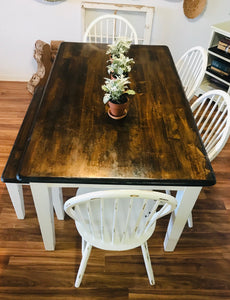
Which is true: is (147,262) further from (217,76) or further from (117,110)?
(217,76)

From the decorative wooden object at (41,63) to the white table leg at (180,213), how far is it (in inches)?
78.9

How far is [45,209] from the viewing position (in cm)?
150

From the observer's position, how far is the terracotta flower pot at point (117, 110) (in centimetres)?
153

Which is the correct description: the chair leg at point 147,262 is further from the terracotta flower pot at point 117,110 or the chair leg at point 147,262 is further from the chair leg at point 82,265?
the terracotta flower pot at point 117,110

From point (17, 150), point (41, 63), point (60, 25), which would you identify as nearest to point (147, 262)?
point (17, 150)

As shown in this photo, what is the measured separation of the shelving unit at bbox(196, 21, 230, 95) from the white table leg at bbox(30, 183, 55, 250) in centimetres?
213

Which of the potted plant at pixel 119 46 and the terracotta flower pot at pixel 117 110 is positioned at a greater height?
the potted plant at pixel 119 46

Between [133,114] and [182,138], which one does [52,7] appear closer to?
[133,114]

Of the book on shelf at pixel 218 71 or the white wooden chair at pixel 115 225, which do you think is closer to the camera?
the white wooden chair at pixel 115 225

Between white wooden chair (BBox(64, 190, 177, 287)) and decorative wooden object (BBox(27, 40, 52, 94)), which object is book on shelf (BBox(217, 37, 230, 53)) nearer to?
decorative wooden object (BBox(27, 40, 52, 94))

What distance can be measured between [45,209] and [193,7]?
2.38m

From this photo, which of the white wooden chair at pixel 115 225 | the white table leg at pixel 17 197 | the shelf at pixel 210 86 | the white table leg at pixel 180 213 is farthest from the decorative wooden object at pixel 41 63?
the white table leg at pixel 180 213

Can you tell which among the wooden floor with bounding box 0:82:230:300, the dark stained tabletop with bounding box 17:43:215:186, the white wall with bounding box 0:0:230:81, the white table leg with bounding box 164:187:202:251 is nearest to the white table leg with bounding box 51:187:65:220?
the wooden floor with bounding box 0:82:230:300

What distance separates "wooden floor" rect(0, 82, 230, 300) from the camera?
166 centimetres
